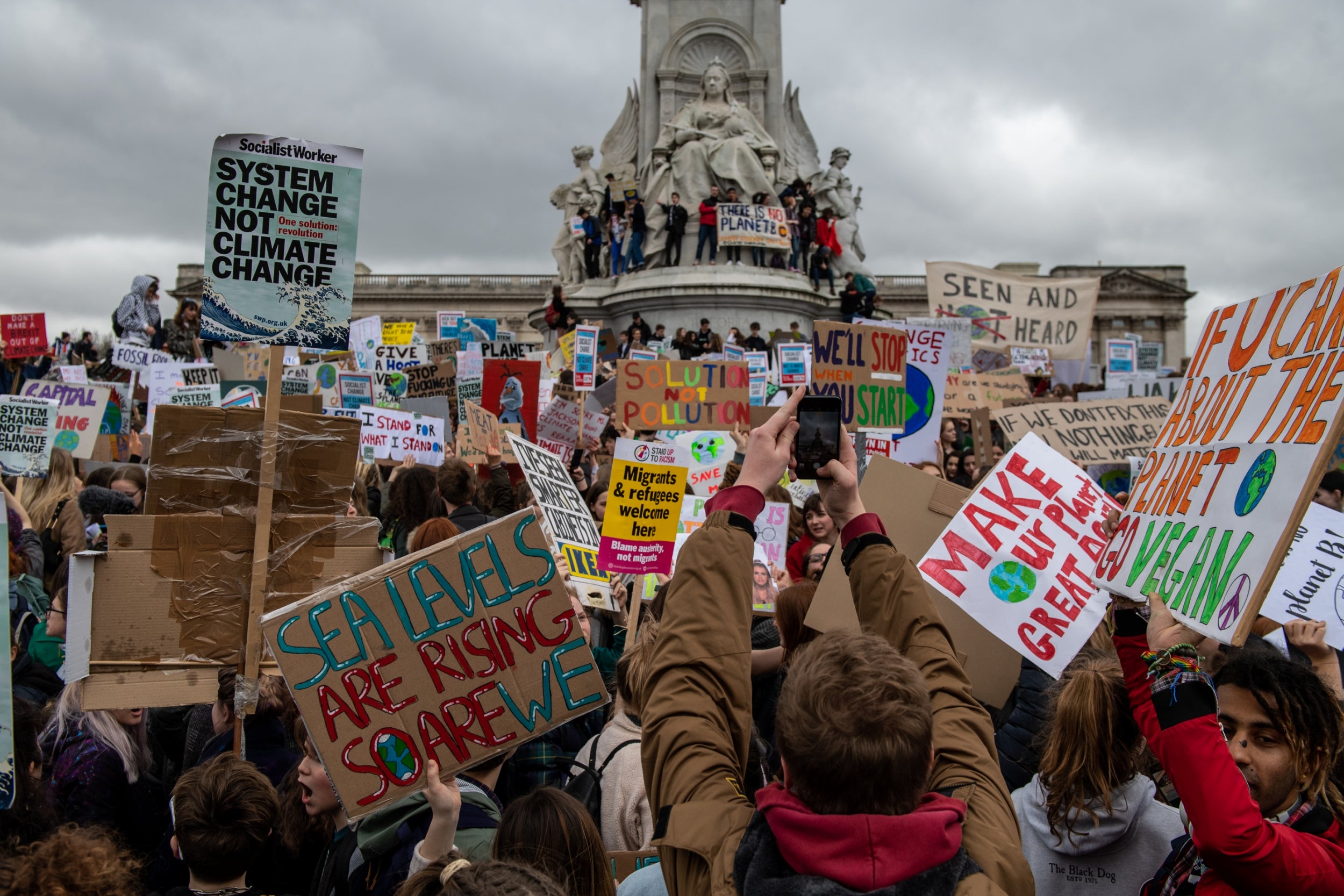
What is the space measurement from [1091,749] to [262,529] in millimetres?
2642

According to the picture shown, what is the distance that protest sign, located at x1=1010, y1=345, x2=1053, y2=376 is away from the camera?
19.6 metres

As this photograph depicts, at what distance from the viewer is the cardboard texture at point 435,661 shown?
2.63m

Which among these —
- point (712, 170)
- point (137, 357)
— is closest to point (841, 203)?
point (712, 170)

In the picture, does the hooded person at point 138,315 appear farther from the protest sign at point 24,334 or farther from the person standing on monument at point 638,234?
the person standing on monument at point 638,234

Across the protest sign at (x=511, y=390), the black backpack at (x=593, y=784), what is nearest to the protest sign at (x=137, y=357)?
the protest sign at (x=511, y=390)

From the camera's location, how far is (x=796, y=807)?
1.53 m

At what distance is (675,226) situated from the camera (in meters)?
23.7

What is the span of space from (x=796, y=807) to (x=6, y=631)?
70.0 inches

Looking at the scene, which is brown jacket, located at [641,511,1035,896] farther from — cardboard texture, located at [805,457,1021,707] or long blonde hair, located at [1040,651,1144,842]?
cardboard texture, located at [805,457,1021,707]

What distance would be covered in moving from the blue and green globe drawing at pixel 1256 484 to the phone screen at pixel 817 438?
39.5 inches

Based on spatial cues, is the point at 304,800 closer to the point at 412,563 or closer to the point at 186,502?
the point at 412,563

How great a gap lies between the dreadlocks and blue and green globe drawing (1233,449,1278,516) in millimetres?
356

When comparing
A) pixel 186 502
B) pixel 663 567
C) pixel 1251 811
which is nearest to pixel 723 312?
pixel 663 567

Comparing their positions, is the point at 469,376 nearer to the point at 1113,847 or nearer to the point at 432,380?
the point at 432,380
